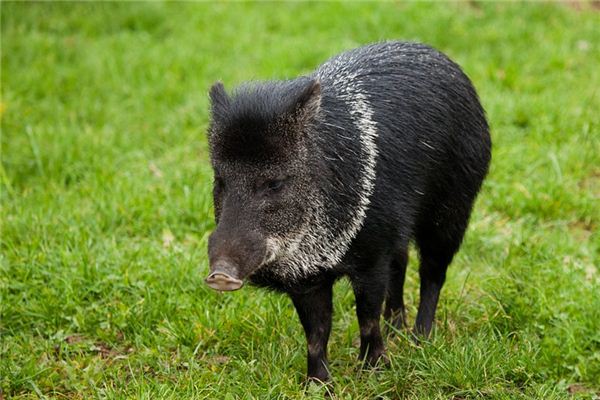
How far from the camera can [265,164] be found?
142 inches

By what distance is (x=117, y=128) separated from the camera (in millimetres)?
7105

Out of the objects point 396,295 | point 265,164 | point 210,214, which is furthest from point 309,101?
point 210,214

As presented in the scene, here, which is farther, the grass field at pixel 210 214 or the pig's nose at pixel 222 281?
the grass field at pixel 210 214

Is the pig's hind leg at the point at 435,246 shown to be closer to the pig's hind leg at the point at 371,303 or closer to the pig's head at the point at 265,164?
the pig's hind leg at the point at 371,303

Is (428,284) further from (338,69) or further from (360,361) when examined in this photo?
(338,69)

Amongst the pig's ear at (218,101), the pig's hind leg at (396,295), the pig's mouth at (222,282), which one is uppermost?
the pig's ear at (218,101)

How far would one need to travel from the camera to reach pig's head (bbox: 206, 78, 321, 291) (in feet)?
11.6

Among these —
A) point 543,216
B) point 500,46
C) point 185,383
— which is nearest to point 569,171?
point 543,216

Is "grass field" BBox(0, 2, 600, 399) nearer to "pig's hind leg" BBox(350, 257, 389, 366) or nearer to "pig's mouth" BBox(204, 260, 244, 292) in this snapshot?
"pig's hind leg" BBox(350, 257, 389, 366)

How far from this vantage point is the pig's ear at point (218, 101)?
369cm

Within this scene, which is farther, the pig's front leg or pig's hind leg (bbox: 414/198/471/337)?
pig's hind leg (bbox: 414/198/471/337)

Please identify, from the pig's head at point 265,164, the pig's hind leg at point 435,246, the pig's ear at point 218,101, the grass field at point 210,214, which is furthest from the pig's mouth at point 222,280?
the pig's hind leg at point 435,246

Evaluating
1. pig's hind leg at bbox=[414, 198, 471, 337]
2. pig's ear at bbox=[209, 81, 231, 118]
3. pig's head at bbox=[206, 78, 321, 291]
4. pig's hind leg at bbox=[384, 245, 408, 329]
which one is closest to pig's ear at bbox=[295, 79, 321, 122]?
pig's head at bbox=[206, 78, 321, 291]

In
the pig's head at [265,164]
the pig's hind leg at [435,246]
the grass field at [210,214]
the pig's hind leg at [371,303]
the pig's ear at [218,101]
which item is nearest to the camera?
the pig's head at [265,164]
